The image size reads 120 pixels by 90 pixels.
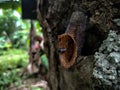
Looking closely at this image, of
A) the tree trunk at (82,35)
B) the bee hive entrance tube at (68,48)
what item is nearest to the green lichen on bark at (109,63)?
the tree trunk at (82,35)

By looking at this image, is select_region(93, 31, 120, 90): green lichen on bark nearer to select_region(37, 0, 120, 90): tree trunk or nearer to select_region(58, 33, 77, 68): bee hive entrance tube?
select_region(37, 0, 120, 90): tree trunk

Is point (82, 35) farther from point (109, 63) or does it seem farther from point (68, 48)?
point (109, 63)

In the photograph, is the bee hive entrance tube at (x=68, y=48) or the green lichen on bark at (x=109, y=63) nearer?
the green lichen on bark at (x=109, y=63)

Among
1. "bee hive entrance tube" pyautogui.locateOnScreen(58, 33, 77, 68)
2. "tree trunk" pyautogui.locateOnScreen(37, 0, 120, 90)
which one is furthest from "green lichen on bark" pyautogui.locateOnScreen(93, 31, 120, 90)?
"bee hive entrance tube" pyautogui.locateOnScreen(58, 33, 77, 68)

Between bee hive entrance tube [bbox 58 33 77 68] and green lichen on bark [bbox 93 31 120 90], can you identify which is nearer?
green lichen on bark [bbox 93 31 120 90]

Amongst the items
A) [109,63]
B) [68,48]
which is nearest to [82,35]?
[68,48]

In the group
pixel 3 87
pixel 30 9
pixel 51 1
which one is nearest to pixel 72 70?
pixel 51 1

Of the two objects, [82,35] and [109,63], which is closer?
[109,63]

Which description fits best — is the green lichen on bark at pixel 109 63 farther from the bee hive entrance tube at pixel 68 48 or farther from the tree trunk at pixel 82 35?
the bee hive entrance tube at pixel 68 48
